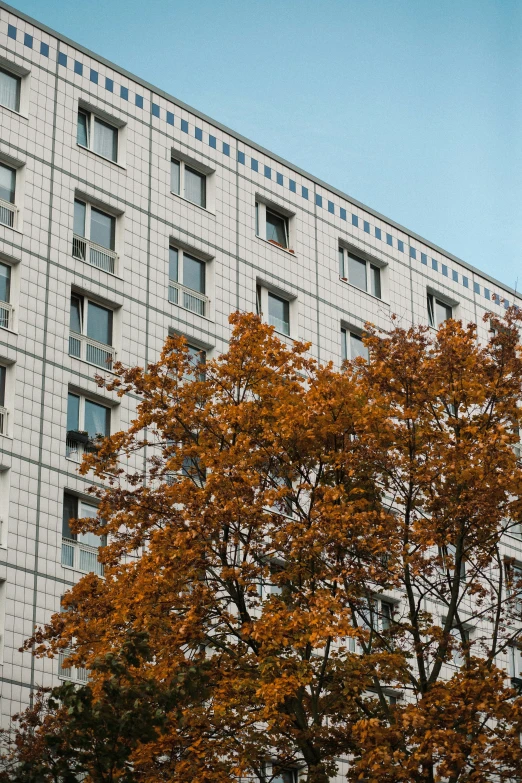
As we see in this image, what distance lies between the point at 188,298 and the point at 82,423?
6.74 m

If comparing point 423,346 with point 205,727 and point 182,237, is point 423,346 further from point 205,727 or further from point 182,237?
point 182,237

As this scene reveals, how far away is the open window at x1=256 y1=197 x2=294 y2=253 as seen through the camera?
152ft

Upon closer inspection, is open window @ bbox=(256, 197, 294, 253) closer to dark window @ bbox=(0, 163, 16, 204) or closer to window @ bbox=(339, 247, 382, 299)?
window @ bbox=(339, 247, 382, 299)

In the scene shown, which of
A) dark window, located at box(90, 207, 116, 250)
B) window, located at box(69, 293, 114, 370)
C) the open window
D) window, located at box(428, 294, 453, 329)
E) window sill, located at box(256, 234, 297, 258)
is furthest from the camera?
window, located at box(428, 294, 453, 329)

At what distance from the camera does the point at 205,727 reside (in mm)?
23344

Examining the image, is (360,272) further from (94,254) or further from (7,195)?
(7,195)

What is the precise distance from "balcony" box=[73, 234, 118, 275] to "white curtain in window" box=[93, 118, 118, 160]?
3201mm

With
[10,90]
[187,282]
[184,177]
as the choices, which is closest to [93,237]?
[187,282]

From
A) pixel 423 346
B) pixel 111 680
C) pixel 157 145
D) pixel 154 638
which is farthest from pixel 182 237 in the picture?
pixel 111 680

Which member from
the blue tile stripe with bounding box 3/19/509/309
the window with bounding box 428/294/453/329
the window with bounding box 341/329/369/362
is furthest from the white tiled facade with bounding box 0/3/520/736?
the window with bounding box 428/294/453/329

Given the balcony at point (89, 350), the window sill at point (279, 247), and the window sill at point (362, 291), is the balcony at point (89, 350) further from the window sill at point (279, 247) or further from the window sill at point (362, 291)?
the window sill at point (362, 291)

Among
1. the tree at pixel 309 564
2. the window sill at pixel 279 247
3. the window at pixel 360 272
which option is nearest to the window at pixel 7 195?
the window sill at pixel 279 247

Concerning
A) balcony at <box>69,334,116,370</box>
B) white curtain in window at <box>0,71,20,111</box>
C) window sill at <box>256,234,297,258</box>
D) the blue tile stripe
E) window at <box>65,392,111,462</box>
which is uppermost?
the blue tile stripe

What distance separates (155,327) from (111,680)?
21.1 m
